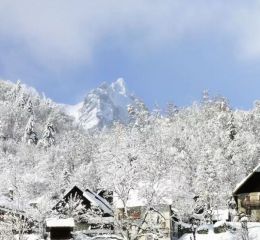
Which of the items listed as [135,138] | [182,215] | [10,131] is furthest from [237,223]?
[10,131]

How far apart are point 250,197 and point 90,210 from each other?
19.3 m

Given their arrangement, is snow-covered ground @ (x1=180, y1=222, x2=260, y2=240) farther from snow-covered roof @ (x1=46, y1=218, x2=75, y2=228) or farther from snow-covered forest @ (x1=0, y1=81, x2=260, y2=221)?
snow-covered roof @ (x1=46, y1=218, x2=75, y2=228)

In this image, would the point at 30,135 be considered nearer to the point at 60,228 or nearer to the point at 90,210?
the point at 90,210

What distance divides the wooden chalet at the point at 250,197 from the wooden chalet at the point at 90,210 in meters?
16.4

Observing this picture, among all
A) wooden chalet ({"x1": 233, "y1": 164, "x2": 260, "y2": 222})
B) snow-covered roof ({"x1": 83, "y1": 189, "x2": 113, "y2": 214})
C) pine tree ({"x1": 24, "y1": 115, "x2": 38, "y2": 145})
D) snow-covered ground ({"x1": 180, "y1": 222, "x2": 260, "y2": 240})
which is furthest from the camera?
pine tree ({"x1": 24, "y1": 115, "x2": 38, "y2": 145})

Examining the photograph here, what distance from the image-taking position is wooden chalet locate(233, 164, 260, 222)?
53.2 metres

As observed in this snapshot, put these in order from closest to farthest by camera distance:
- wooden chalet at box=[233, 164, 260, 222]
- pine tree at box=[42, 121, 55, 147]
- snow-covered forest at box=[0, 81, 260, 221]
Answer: wooden chalet at box=[233, 164, 260, 222] → snow-covered forest at box=[0, 81, 260, 221] → pine tree at box=[42, 121, 55, 147]

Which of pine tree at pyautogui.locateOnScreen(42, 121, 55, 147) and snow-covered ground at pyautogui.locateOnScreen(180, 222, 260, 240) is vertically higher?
pine tree at pyautogui.locateOnScreen(42, 121, 55, 147)

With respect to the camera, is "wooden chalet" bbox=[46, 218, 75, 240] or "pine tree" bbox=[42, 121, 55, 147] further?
"pine tree" bbox=[42, 121, 55, 147]

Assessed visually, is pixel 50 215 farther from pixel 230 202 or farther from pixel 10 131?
pixel 10 131

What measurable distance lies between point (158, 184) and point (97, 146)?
98.2 m

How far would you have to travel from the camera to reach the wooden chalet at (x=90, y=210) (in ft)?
209

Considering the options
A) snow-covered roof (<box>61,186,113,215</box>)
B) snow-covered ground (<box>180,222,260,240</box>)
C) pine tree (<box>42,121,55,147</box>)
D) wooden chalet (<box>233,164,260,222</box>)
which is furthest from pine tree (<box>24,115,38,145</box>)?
wooden chalet (<box>233,164,260,222</box>)

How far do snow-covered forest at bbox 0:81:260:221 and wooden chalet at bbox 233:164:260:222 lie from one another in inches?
280
